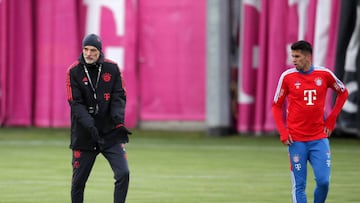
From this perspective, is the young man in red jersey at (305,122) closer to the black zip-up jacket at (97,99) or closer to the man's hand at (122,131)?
the man's hand at (122,131)

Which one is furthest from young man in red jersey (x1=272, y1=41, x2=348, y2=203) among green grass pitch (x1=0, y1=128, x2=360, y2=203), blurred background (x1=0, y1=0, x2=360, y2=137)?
blurred background (x1=0, y1=0, x2=360, y2=137)

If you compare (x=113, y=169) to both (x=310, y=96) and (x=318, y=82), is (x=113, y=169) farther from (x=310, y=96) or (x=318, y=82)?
(x=318, y=82)

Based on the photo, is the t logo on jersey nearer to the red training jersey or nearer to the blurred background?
the red training jersey

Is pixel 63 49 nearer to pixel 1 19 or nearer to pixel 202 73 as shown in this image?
pixel 1 19

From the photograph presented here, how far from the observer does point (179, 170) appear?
1586cm

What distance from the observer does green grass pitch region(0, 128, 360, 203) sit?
41.4 ft

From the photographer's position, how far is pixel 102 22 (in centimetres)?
2480

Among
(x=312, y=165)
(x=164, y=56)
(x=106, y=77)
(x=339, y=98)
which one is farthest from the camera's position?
(x=164, y=56)

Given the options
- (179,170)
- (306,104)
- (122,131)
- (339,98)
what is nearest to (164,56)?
(179,170)

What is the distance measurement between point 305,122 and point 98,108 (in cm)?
211

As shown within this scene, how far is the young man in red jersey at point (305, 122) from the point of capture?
9.85m

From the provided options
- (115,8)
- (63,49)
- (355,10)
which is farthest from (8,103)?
(355,10)

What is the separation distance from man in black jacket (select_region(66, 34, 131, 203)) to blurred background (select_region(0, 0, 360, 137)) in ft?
41.2

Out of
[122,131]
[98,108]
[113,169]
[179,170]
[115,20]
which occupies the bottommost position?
[179,170]
